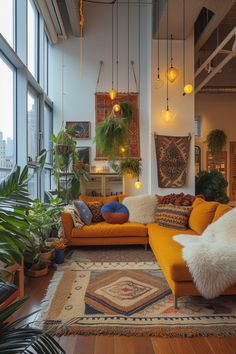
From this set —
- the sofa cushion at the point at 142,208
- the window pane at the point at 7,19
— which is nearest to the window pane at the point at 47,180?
the sofa cushion at the point at 142,208

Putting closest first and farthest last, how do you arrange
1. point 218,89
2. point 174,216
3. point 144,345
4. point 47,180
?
point 144,345 < point 174,216 < point 47,180 < point 218,89

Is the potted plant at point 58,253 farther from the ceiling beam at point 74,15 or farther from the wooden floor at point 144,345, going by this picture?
the ceiling beam at point 74,15

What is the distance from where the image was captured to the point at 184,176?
516 cm

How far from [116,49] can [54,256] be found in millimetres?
4693

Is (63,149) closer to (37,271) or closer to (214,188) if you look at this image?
(37,271)

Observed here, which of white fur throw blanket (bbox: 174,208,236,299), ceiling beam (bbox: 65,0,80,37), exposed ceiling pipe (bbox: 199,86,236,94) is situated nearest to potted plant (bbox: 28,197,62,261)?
white fur throw blanket (bbox: 174,208,236,299)

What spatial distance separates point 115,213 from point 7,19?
316 centimetres

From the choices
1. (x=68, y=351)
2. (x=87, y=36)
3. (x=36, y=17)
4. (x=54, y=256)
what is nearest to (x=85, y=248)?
(x=54, y=256)

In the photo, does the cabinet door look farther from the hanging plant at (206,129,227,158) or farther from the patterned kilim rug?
the patterned kilim rug

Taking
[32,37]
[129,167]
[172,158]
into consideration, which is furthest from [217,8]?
[32,37]

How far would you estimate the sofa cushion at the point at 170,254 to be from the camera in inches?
83.1

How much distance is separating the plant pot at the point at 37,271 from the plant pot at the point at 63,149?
1.93 meters

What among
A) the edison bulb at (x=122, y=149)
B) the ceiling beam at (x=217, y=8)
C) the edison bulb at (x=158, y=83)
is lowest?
the edison bulb at (x=122, y=149)

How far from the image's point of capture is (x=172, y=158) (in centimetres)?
515
